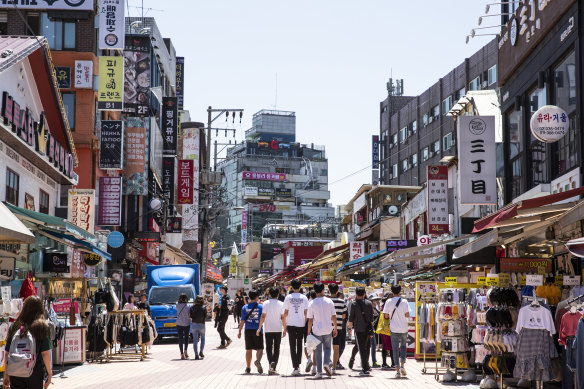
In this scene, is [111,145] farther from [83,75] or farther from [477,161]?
[477,161]

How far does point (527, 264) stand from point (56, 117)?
1558cm

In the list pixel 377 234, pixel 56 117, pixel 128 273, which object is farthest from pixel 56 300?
pixel 377 234

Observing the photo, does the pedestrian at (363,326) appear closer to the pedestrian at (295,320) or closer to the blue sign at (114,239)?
the pedestrian at (295,320)

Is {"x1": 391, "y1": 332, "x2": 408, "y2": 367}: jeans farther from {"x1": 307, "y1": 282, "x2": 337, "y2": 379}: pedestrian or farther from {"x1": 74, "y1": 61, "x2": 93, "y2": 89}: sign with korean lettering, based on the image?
{"x1": 74, "y1": 61, "x2": 93, "y2": 89}: sign with korean lettering

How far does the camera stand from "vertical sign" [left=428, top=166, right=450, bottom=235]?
33656 millimetres

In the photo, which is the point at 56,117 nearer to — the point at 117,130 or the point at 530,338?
the point at 117,130

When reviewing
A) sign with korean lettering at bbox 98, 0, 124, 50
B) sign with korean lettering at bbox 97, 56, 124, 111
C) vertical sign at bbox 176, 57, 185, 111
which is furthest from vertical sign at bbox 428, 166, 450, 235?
vertical sign at bbox 176, 57, 185, 111

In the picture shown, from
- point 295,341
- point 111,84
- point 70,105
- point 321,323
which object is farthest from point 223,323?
point 70,105

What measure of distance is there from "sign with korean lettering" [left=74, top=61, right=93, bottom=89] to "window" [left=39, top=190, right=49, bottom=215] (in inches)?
396

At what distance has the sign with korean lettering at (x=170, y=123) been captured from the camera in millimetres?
53000

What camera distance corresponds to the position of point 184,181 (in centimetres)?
5697

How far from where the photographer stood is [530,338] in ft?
42.5

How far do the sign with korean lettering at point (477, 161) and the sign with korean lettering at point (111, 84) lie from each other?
694 inches

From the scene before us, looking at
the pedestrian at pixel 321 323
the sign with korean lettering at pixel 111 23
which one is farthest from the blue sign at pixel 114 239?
the pedestrian at pixel 321 323
